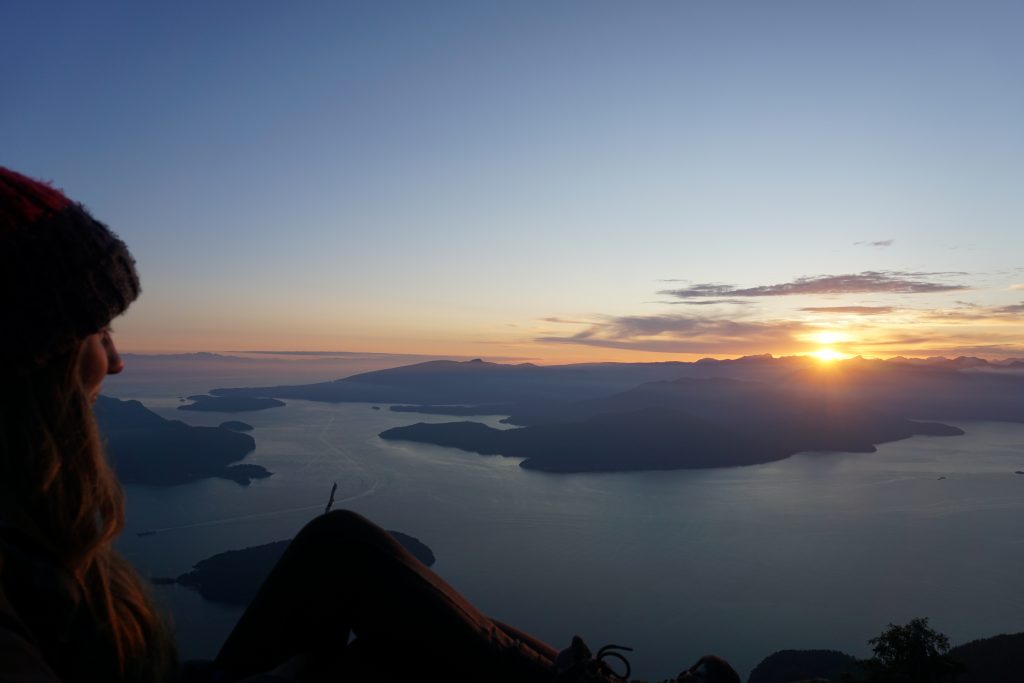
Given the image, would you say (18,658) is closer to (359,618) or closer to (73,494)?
(73,494)

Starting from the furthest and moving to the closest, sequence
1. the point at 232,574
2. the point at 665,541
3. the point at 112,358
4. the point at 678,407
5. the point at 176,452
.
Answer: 1. the point at 678,407
2. the point at 176,452
3. the point at 665,541
4. the point at 232,574
5. the point at 112,358

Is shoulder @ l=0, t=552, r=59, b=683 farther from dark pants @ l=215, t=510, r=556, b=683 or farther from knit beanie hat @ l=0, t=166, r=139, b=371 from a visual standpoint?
dark pants @ l=215, t=510, r=556, b=683

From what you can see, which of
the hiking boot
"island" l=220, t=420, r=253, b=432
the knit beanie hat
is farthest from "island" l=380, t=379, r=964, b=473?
the knit beanie hat

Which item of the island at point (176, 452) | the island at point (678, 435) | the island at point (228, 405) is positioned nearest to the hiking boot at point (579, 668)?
the island at point (176, 452)

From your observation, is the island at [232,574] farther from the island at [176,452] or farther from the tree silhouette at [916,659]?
the island at [176,452]

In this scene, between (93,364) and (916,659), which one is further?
(916,659)

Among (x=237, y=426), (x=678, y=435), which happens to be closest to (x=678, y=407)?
(x=678, y=435)

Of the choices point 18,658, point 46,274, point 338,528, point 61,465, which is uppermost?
point 46,274
